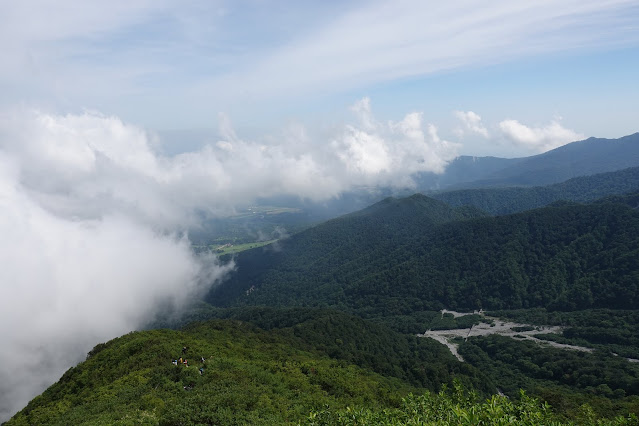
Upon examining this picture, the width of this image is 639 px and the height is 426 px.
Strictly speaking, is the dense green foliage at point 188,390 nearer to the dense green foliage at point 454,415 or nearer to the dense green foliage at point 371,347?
the dense green foliage at point 454,415

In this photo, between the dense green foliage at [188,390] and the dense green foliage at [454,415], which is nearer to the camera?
the dense green foliage at [454,415]

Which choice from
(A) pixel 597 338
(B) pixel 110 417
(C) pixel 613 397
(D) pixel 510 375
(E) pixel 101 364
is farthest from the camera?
(A) pixel 597 338

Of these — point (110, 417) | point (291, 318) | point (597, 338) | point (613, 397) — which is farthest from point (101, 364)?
point (597, 338)

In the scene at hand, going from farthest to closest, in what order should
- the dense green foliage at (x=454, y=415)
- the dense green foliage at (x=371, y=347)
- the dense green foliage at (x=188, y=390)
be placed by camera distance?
the dense green foliage at (x=371, y=347), the dense green foliage at (x=188, y=390), the dense green foliage at (x=454, y=415)

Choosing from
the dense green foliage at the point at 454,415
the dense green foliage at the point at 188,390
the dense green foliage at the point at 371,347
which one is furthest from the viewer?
the dense green foliage at the point at 371,347

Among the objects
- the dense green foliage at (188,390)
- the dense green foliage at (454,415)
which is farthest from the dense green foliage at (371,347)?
the dense green foliage at (454,415)

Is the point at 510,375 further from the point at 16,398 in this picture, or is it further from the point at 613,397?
the point at 16,398

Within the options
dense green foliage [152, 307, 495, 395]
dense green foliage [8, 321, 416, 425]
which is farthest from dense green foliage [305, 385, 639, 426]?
dense green foliage [152, 307, 495, 395]

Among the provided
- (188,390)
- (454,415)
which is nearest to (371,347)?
(188,390)
